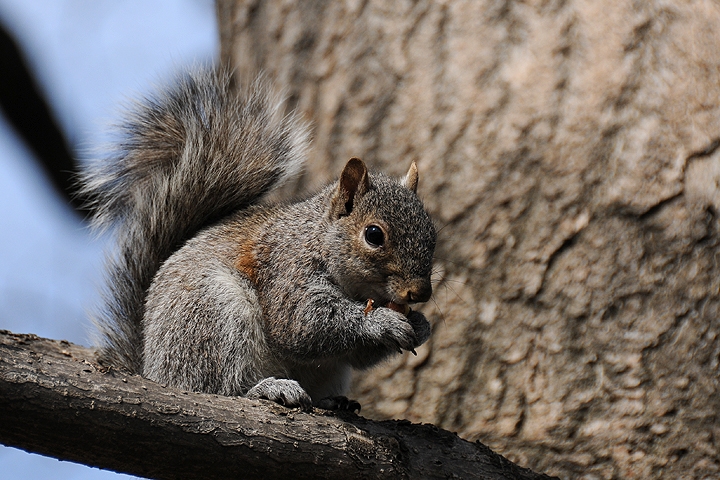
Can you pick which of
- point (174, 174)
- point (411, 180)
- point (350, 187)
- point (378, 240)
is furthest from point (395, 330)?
point (174, 174)

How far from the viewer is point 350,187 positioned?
2.10 meters

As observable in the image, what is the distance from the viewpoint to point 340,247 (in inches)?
80.1

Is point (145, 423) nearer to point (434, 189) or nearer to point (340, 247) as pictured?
point (340, 247)

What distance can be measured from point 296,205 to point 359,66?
3.06ft

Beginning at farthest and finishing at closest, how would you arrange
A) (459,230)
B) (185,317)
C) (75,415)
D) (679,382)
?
(459,230) < (679,382) < (185,317) < (75,415)

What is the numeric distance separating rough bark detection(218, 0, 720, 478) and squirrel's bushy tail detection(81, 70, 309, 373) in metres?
0.64

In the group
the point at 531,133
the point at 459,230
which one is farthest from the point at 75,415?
the point at 531,133

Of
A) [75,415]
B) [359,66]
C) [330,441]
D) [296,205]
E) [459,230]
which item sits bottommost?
[75,415]

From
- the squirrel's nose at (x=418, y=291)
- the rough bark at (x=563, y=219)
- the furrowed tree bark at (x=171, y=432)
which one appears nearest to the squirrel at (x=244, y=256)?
the squirrel's nose at (x=418, y=291)

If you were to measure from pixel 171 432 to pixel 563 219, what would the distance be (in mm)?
1841

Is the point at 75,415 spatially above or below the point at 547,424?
below

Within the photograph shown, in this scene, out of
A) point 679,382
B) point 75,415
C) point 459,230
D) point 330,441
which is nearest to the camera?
point 75,415

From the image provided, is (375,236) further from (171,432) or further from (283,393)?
(171,432)

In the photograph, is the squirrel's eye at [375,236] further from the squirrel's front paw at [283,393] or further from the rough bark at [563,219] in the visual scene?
the rough bark at [563,219]
